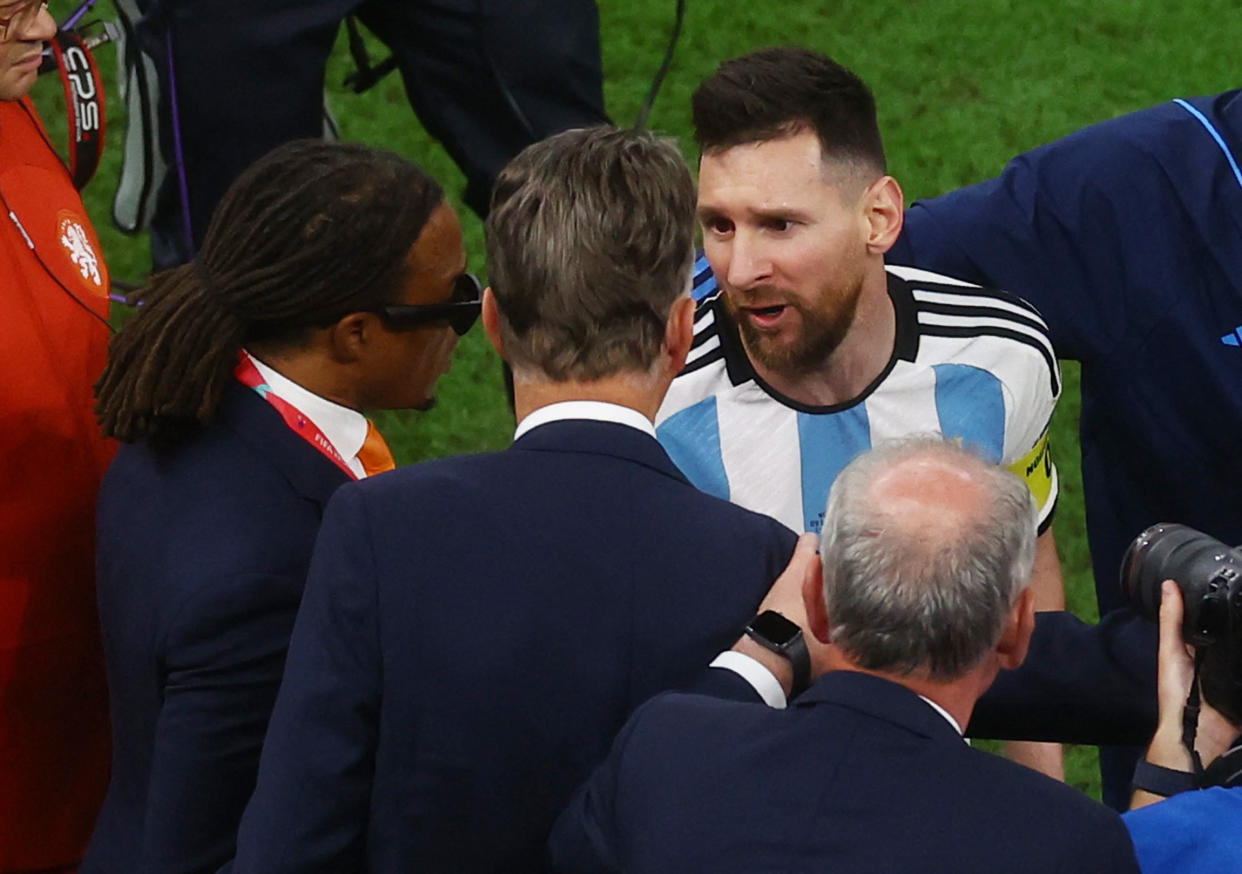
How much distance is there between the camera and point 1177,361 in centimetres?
285

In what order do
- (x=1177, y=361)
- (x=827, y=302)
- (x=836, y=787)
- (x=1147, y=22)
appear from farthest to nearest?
(x=1147, y=22), (x=1177, y=361), (x=827, y=302), (x=836, y=787)

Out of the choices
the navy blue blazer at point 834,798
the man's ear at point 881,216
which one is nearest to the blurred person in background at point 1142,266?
the man's ear at point 881,216

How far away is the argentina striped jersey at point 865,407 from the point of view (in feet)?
8.44

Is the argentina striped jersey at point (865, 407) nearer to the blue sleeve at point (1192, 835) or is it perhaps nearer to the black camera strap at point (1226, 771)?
the black camera strap at point (1226, 771)

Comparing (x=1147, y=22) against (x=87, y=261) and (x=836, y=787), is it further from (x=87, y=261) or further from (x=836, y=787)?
(x=836, y=787)

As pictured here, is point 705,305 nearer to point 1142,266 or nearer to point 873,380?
point 873,380

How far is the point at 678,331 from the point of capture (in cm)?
193

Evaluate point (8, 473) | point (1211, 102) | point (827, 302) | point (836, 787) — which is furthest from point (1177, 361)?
point (8, 473)

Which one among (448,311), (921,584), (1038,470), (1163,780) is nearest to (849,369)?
(1038,470)

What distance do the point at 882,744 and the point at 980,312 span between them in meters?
1.16

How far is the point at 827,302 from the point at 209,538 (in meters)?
0.98

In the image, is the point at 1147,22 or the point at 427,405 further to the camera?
the point at 1147,22

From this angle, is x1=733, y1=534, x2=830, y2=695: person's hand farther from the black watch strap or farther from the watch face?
the black watch strap

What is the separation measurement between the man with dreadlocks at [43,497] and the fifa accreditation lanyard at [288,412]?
0.43 meters
